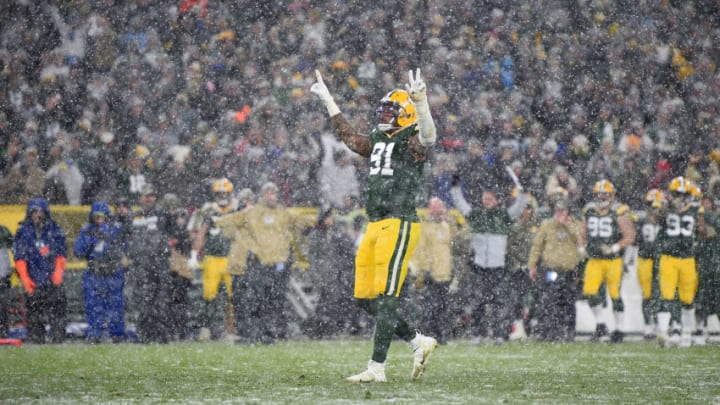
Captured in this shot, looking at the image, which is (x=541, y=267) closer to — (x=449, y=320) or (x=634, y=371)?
(x=449, y=320)

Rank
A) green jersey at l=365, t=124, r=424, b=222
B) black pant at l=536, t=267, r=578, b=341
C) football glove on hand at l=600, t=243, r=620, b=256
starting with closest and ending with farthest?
green jersey at l=365, t=124, r=424, b=222, football glove on hand at l=600, t=243, r=620, b=256, black pant at l=536, t=267, r=578, b=341

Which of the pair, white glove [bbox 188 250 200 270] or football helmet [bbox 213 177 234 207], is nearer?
football helmet [bbox 213 177 234 207]

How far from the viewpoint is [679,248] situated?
50.1ft


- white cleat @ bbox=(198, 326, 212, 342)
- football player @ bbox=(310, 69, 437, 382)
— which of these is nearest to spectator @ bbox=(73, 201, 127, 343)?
white cleat @ bbox=(198, 326, 212, 342)

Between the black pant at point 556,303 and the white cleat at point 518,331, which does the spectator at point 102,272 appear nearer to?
the white cleat at point 518,331

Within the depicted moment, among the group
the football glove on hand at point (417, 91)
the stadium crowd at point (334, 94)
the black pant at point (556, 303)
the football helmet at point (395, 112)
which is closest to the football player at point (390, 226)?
the football helmet at point (395, 112)

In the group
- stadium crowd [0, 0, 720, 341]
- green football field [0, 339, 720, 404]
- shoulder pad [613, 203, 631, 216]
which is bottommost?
green football field [0, 339, 720, 404]

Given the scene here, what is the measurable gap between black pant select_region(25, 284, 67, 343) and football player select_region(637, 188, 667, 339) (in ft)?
22.5

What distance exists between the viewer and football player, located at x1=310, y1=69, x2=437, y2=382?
977cm

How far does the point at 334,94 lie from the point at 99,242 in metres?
5.07

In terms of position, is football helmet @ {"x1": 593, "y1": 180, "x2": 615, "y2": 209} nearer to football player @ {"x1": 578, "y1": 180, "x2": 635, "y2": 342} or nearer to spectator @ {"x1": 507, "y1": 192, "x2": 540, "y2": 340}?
football player @ {"x1": 578, "y1": 180, "x2": 635, "y2": 342}

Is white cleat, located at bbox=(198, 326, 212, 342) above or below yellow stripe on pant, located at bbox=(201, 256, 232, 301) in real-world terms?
below

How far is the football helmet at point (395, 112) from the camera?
10.1 m

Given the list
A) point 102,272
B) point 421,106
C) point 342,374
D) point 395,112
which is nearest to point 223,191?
point 102,272
